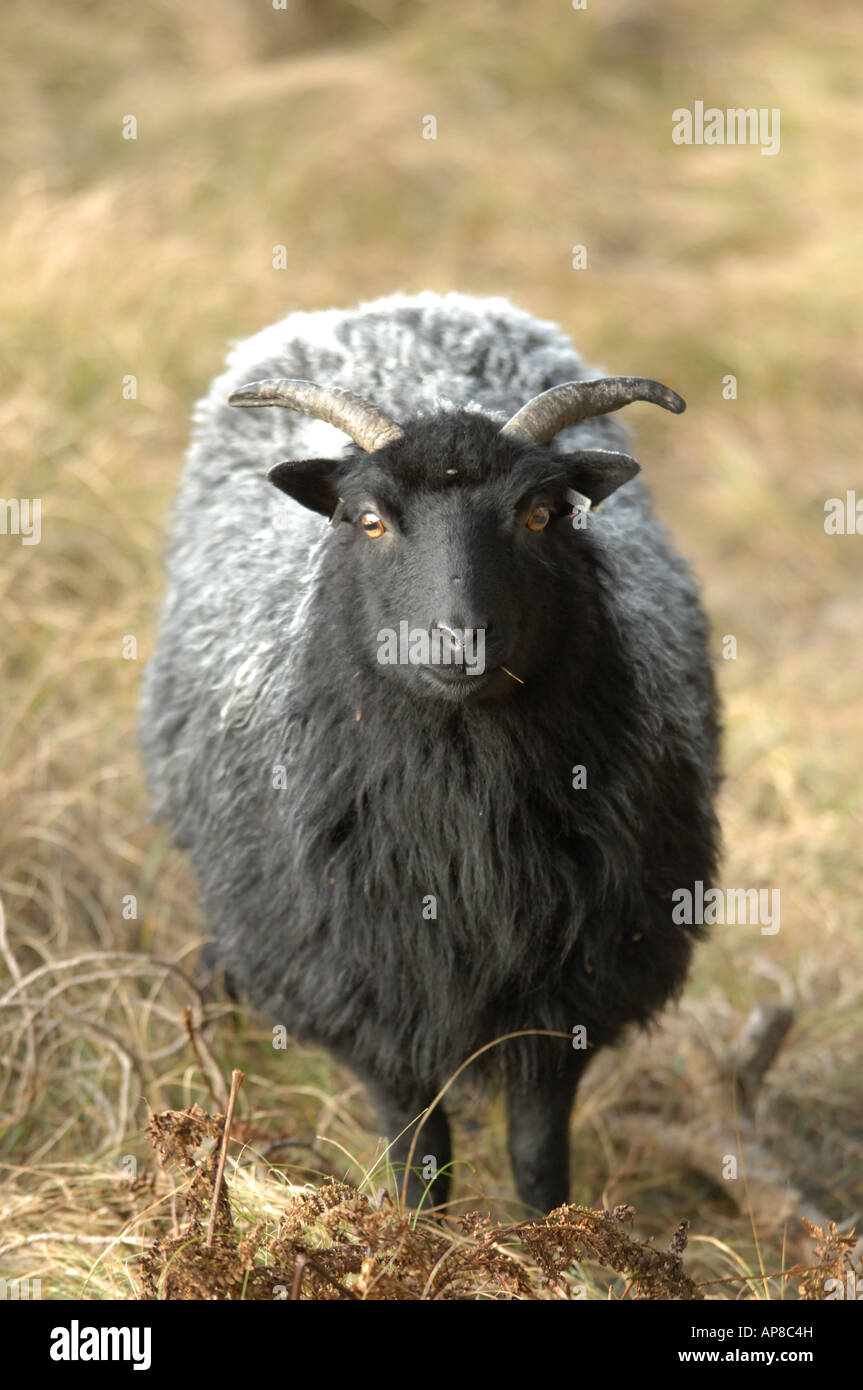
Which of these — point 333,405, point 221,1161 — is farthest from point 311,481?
point 221,1161

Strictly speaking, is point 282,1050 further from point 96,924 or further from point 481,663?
point 481,663

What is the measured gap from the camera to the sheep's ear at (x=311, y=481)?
3699 millimetres

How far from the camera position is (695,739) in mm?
4043

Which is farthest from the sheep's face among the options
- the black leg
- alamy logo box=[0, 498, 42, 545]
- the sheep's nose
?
alamy logo box=[0, 498, 42, 545]

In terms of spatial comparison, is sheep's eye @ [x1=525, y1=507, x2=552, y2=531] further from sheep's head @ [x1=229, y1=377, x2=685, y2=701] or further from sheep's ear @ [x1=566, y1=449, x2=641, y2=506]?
sheep's ear @ [x1=566, y1=449, x2=641, y2=506]

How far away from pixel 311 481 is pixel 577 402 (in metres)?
0.71

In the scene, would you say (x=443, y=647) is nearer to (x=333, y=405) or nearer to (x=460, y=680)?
(x=460, y=680)

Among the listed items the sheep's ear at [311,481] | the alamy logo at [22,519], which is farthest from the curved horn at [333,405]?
the alamy logo at [22,519]

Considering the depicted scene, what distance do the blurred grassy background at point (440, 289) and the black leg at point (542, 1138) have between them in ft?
0.61

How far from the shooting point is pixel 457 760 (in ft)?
11.7

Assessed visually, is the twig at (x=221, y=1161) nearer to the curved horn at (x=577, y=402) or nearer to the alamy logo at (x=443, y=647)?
the alamy logo at (x=443, y=647)

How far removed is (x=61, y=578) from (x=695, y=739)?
3739 mm
